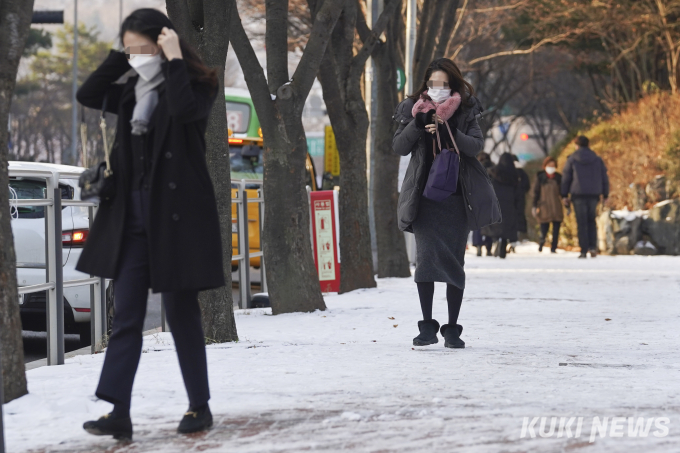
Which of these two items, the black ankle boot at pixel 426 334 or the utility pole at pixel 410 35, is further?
the utility pole at pixel 410 35

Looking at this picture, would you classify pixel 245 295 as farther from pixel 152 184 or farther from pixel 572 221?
pixel 572 221

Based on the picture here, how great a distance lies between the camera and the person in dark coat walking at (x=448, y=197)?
6.57 m

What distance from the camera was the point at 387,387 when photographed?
17.1 feet

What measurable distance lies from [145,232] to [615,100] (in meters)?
27.6

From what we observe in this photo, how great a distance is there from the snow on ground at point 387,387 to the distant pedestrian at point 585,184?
857 centimetres

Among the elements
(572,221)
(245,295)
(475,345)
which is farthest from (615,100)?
(475,345)

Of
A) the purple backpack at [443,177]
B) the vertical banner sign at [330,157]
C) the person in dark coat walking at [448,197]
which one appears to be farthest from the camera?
the vertical banner sign at [330,157]

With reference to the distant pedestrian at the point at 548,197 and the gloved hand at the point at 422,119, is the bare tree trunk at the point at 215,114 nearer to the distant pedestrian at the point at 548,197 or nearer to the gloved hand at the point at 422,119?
the gloved hand at the point at 422,119

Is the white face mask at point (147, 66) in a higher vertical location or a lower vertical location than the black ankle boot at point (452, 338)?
higher

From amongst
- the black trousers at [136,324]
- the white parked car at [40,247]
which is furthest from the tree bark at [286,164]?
the black trousers at [136,324]

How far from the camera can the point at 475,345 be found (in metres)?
7.00

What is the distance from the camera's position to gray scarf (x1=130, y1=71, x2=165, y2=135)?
4.12m

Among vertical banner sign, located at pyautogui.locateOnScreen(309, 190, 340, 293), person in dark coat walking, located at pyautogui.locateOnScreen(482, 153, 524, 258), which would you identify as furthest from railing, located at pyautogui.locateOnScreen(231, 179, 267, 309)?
person in dark coat walking, located at pyautogui.locateOnScreen(482, 153, 524, 258)

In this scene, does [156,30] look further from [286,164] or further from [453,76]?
[286,164]
